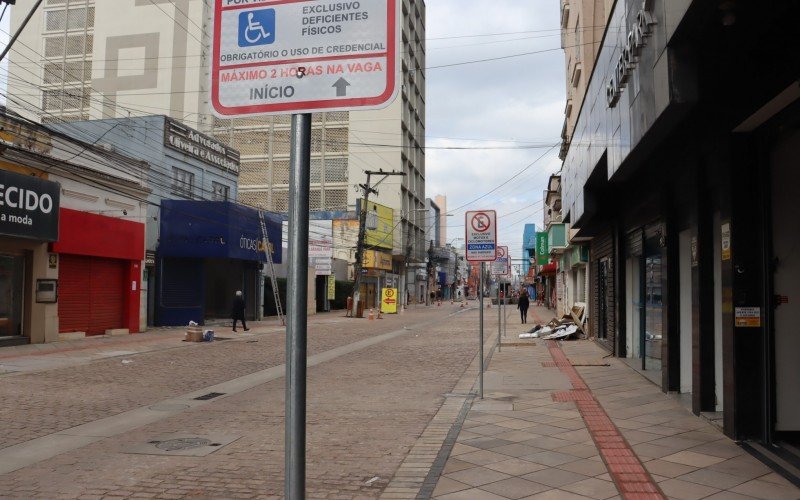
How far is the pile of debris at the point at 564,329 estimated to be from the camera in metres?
20.7

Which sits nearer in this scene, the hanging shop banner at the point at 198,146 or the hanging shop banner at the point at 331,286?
the hanging shop banner at the point at 198,146

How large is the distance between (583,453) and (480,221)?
17.2 ft

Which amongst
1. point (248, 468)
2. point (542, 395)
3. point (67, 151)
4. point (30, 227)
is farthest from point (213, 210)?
point (248, 468)

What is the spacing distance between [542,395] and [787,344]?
405 centimetres

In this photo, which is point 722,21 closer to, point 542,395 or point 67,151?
point 542,395

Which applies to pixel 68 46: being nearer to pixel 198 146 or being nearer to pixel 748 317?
pixel 198 146

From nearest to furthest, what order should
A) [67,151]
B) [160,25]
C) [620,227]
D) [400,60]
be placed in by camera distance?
[400,60]
[620,227]
[67,151]
[160,25]

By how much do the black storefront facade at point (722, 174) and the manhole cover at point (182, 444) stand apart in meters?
5.47

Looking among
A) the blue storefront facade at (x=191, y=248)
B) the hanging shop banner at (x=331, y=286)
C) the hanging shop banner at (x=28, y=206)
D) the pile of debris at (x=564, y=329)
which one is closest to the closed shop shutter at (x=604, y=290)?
the pile of debris at (x=564, y=329)

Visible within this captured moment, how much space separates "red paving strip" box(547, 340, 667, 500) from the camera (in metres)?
4.98

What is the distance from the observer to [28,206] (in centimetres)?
1719

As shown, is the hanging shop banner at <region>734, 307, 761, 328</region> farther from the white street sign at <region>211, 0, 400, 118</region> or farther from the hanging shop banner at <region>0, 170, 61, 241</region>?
the hanging shop banner at <region>0, 170, 61, 241</region>

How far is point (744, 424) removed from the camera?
20.7 feet

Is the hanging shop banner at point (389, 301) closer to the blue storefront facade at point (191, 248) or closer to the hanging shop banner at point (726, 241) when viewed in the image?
the blue storefront facade at point (191, 248)
